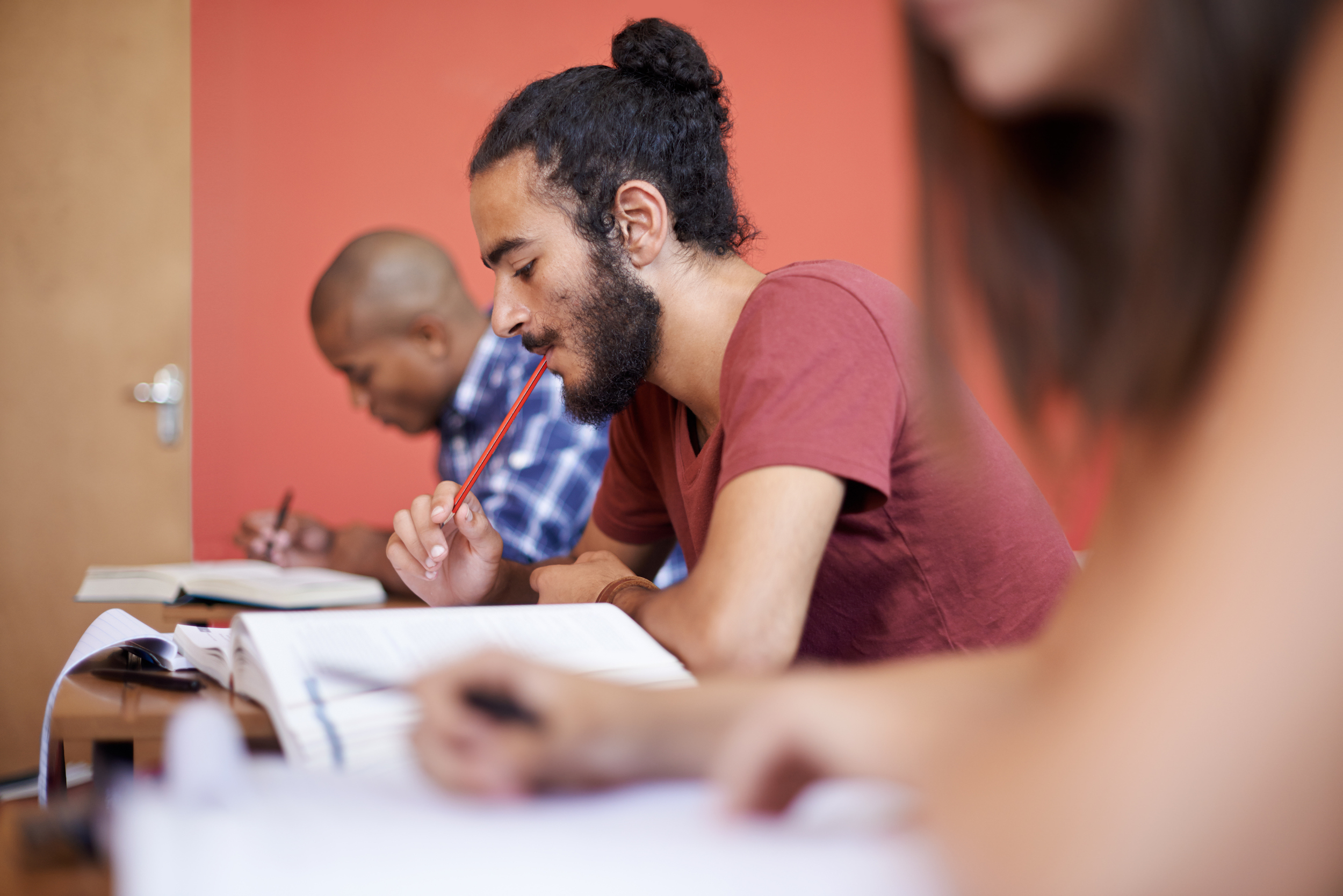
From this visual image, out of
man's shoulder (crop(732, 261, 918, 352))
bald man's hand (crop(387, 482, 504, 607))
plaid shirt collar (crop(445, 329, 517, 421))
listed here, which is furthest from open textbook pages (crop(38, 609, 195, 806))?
plaid shirt collar (crop(445, 329, 517, 421))

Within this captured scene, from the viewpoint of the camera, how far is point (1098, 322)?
0.51m

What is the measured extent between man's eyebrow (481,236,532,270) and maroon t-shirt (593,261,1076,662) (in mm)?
328

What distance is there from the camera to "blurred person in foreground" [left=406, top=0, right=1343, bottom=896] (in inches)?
9.1

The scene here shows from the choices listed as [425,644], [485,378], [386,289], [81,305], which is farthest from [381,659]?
[81,305]

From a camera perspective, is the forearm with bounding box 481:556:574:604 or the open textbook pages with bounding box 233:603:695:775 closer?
the open textbook pages with bounding box 233:603:695:775

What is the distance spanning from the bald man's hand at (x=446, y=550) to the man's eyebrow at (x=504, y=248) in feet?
0.93

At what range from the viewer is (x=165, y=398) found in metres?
2.46

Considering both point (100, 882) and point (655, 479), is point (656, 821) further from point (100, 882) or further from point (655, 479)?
point (655, 479)

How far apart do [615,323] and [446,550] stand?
12.8 inches

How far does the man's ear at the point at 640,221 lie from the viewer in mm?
1164

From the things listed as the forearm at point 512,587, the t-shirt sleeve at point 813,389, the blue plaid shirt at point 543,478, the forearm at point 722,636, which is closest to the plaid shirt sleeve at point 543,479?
the blue plaid shirt at point 543,478

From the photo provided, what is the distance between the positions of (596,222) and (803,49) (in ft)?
5.69

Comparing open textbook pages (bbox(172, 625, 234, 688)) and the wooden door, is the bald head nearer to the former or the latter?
the wooden door

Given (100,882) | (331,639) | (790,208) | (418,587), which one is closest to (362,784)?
(100,882)
